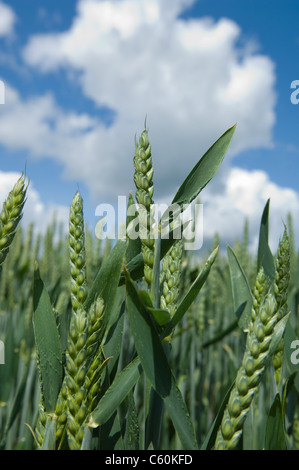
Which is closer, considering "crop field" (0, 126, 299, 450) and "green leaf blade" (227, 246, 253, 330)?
"crop field" (0, 126, 299, 450)

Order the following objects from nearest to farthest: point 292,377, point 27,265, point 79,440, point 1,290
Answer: point 79,440 < point 292,377 < point 1,290 < point 27,265

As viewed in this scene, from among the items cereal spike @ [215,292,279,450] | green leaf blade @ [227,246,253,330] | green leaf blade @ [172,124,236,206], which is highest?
green leaf blade @ [172,124,236,206]

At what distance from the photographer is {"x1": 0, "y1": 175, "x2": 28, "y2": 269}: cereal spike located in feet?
1.09

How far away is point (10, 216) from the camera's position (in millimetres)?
339

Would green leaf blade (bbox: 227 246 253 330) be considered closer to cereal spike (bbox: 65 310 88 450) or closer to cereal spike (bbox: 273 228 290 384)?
cereal spike (bbox: 273 228 290 384)

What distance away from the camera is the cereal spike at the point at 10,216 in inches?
13.0

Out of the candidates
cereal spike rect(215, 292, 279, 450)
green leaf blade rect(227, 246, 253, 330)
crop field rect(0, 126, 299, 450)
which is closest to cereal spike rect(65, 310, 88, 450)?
crop field rect(0, 126, 299, 450)

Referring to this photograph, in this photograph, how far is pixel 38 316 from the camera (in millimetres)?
368

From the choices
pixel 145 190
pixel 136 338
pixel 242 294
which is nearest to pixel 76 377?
pixel 136 338

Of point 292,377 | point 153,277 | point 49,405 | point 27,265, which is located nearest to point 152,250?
point 153,277

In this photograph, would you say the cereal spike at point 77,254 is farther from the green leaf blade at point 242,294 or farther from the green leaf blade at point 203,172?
the green leaf blade at point 242,294

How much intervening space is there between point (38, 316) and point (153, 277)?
113 mm

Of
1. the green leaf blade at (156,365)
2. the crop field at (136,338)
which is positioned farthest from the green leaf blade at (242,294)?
the green leaf blade at (156,365)
